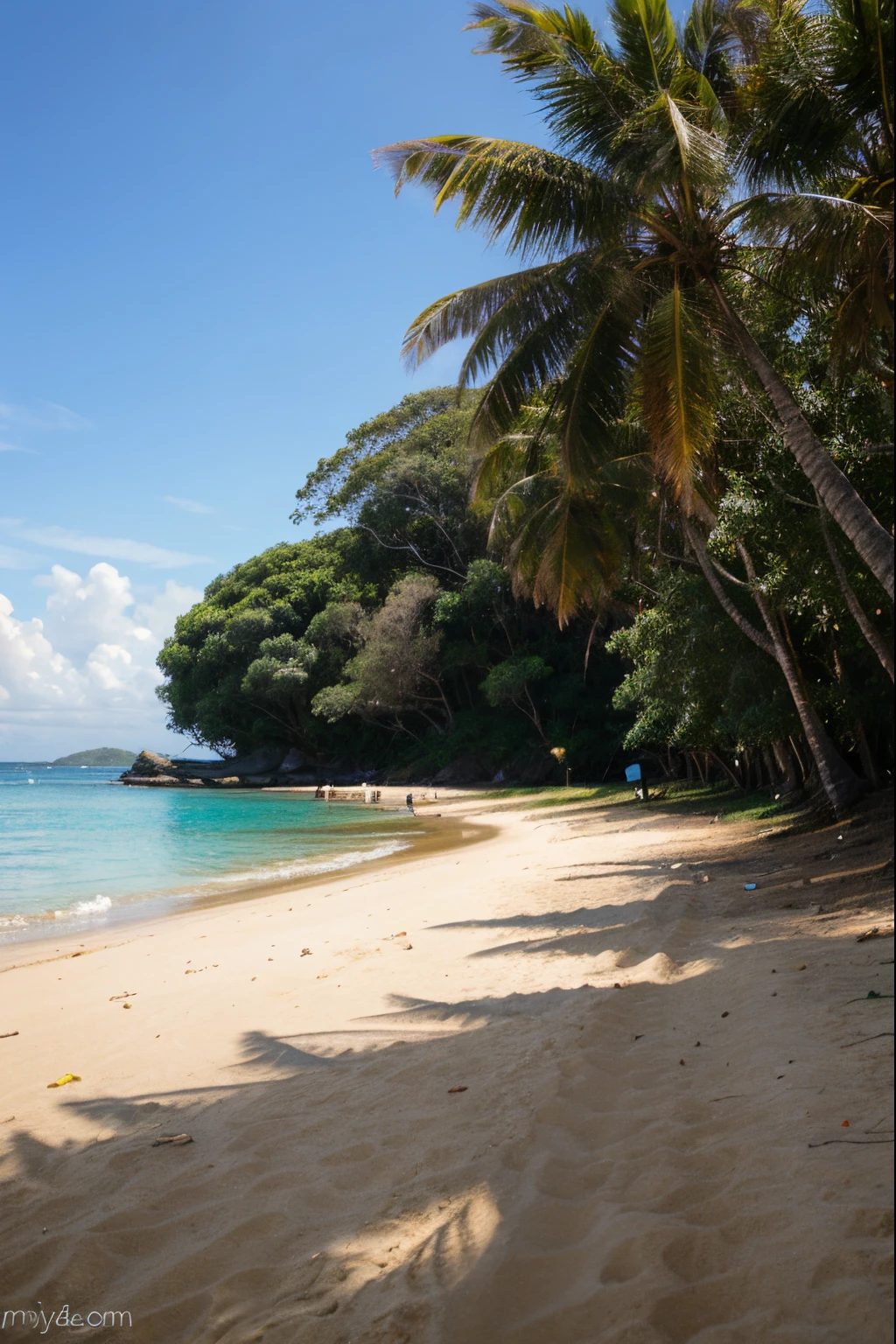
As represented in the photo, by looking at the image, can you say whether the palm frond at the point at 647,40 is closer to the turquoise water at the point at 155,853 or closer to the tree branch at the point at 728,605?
the tree branch at the point at 728,605

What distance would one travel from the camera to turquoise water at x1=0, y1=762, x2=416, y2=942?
12.5m

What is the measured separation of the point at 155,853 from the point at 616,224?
1613 cm

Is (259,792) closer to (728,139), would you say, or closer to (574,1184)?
(728,139)

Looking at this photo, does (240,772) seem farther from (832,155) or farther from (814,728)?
(832,155)

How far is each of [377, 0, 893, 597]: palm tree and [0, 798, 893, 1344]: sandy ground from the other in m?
4.45

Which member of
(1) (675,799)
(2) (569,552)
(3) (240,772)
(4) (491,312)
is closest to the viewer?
(4) (491,312)

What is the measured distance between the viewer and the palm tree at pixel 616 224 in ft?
25.0

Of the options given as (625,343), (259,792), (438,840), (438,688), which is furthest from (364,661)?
(625,343)

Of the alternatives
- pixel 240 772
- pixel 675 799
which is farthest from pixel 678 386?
pixel 240 772

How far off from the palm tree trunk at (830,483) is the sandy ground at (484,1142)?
223 cm

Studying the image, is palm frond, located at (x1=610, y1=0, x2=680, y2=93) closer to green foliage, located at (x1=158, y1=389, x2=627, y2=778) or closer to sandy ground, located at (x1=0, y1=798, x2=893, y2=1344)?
sandy ground, located at (x1=0, y1=798, x2=893, y2=1344)

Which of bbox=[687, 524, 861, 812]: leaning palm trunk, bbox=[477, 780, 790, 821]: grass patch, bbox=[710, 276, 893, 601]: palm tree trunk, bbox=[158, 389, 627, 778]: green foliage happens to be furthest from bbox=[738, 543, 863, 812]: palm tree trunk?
bbox=[158, 389, 627, 778]: green foliage

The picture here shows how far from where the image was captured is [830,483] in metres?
5.80

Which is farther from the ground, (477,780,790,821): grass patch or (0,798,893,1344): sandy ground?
(0,798,893,1344): sandy ground
